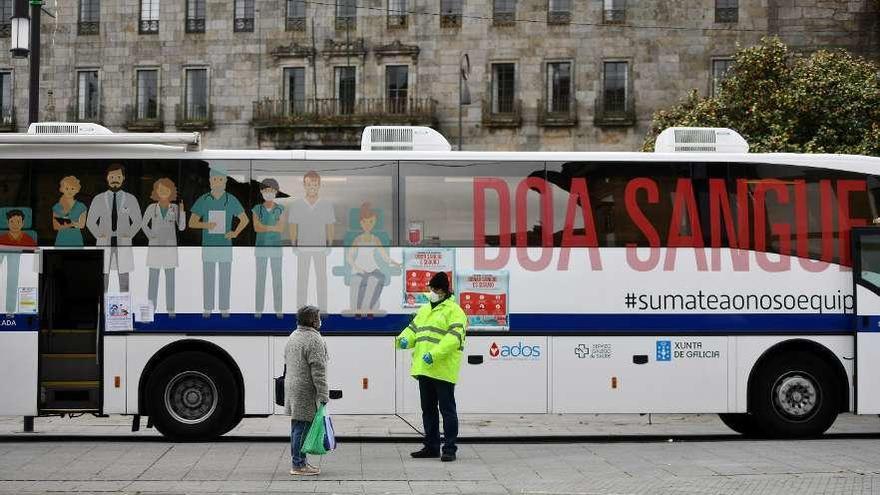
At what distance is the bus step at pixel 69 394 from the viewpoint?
15391 mm

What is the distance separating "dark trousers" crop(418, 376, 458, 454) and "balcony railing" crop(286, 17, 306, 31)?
34320 millimetres

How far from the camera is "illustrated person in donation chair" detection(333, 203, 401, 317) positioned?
15414 mm

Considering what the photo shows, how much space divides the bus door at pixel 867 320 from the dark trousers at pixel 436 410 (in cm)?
576

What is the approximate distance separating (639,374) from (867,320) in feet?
9.66

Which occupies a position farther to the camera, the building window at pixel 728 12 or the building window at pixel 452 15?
the building window at pixel 452 15

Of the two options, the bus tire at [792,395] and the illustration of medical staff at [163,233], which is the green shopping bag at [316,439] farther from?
the bus tire at [792,395]

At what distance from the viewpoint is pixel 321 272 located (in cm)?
1544

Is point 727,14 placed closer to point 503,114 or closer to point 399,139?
point 503,114

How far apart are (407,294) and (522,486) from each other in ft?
15.2

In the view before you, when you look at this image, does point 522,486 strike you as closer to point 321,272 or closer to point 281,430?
point 321,272

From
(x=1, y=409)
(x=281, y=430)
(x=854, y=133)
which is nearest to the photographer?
(x=1, y=409)

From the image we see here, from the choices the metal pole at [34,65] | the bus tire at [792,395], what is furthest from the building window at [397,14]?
the bus tire at [792,395]

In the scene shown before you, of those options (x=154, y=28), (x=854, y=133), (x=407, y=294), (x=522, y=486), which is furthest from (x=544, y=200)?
(x=154, y=28)

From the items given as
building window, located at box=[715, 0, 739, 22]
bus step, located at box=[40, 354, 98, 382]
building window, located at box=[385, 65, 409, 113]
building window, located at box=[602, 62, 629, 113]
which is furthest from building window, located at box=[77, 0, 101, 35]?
bus step, located at box=[40, 354, 98, 382]
